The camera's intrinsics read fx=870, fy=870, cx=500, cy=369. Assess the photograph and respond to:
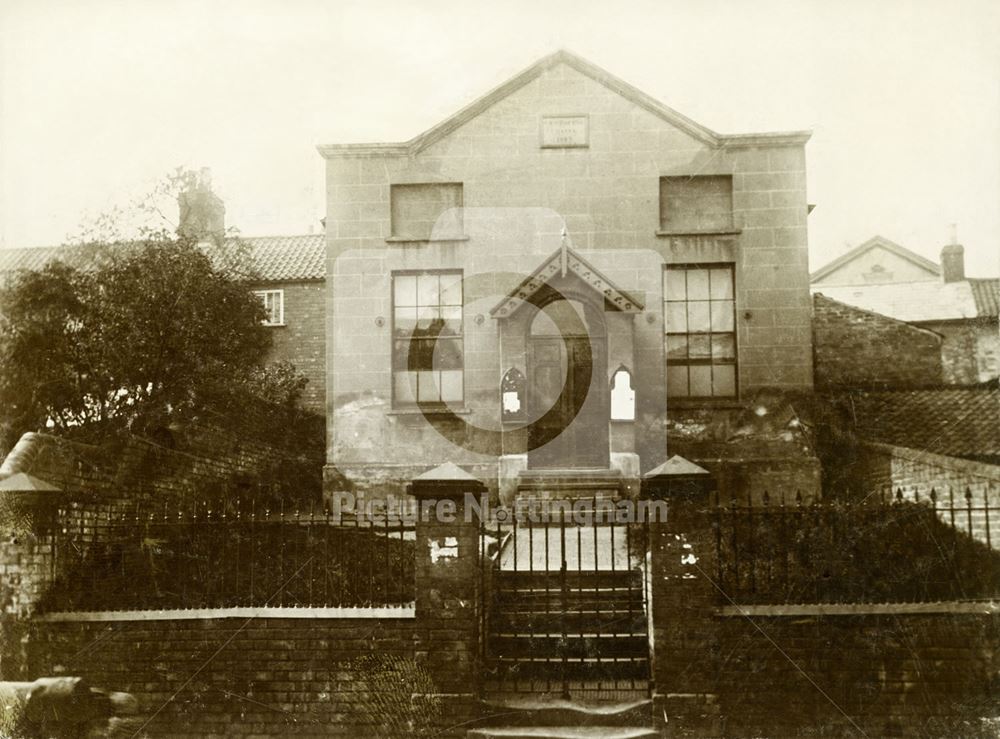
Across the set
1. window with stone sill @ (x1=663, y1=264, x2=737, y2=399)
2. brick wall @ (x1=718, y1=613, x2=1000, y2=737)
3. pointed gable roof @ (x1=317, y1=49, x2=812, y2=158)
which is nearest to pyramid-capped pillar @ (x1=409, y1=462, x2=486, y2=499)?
brick wall @ (x1=718, y1=613, x2=1000, y2=737)

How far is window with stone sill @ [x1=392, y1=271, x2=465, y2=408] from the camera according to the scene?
52.9 feet

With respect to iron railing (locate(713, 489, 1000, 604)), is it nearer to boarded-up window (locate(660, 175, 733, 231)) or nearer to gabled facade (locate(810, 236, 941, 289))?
boarded-up window (locate(660, 175, 733, 231))

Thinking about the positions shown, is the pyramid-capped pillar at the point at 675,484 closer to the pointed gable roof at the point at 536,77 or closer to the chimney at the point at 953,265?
the pointed gable roof at the point at 536,77

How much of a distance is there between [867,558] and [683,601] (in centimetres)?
266

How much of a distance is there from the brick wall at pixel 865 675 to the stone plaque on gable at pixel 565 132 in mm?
10654

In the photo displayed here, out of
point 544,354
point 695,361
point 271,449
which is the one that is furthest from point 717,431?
point 271,449

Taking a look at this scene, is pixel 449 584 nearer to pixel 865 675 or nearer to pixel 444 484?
pixel 444 484

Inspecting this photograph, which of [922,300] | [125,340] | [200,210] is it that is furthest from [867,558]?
[922,300]

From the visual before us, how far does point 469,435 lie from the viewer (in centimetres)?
1590

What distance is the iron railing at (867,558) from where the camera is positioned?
26.8 feet

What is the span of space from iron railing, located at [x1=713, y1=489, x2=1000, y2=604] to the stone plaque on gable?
28.6ft

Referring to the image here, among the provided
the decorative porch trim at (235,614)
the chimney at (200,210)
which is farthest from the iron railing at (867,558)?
the chimney at (200,210)

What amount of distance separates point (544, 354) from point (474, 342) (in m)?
1.41

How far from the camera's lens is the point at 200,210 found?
50.6 ft
